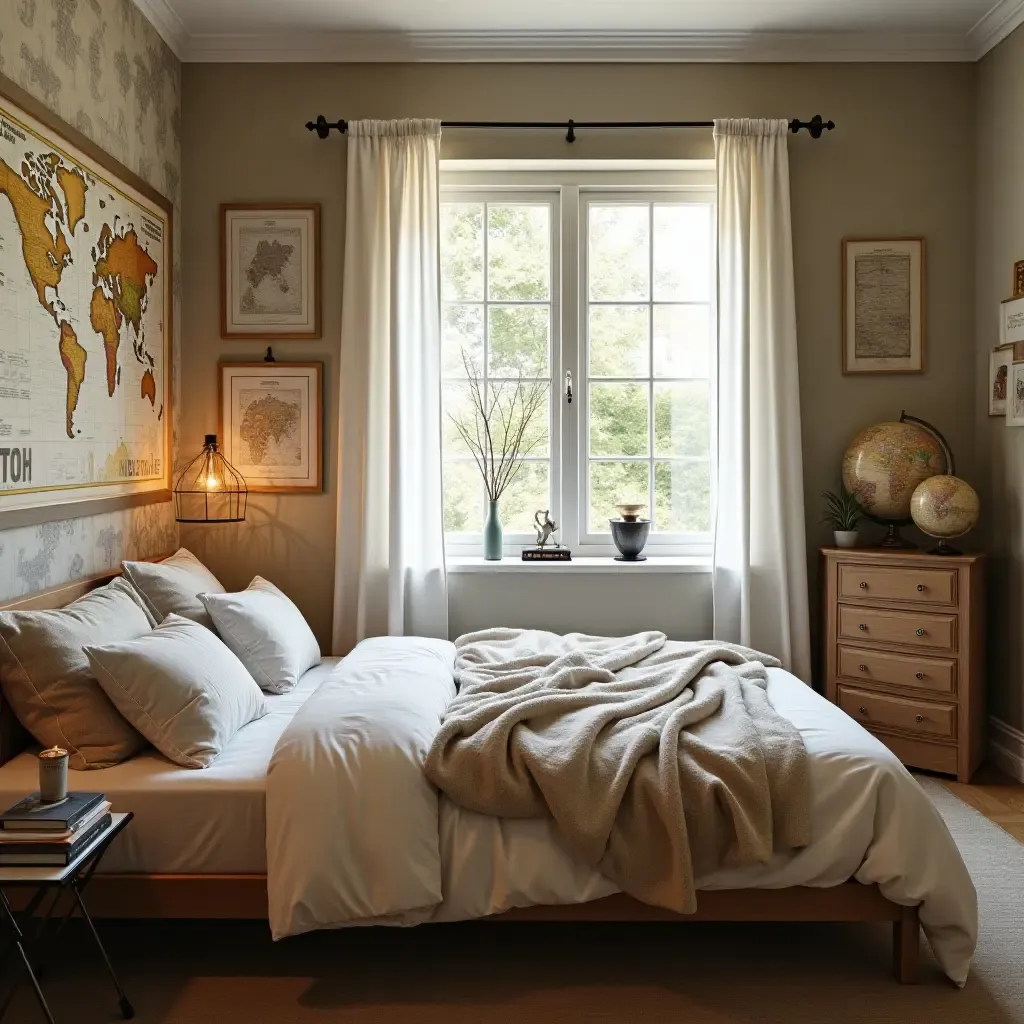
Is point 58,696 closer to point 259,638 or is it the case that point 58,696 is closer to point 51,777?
point 51,777

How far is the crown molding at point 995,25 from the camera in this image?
3.61 m

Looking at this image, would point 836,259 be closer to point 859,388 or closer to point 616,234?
point 859,388

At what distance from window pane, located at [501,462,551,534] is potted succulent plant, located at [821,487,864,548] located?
3.99ft

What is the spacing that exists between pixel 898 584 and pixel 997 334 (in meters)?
1.13

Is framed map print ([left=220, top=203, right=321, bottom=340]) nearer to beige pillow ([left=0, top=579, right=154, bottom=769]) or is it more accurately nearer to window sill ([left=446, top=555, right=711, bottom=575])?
window sill ([left=446, top=555, right=711, bottom=575])

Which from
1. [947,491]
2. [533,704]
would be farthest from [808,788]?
[947,491]

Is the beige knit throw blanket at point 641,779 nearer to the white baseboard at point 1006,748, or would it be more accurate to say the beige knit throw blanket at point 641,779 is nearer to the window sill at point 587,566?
the window sill at point 587,566

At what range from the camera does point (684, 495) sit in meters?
4.24

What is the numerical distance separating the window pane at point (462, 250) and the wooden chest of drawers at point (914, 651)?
1963 mm

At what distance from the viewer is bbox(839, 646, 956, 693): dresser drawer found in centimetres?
359

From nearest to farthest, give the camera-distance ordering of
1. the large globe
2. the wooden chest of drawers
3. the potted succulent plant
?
the wooden chest of drawers
the large globe
the potted succulent plant

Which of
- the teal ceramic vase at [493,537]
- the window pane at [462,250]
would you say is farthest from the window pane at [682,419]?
the window pane at [462,250]

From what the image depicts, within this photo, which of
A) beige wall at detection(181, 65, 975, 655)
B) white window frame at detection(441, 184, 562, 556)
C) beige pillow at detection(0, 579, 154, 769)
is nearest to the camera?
beige pillow at detection(0, 579, 154, 769)

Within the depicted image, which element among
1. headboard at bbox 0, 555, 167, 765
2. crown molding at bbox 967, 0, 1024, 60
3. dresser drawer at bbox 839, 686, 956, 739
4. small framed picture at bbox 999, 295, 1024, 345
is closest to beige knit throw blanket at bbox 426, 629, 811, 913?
headboard at bbox 0, 555, 167, 765
